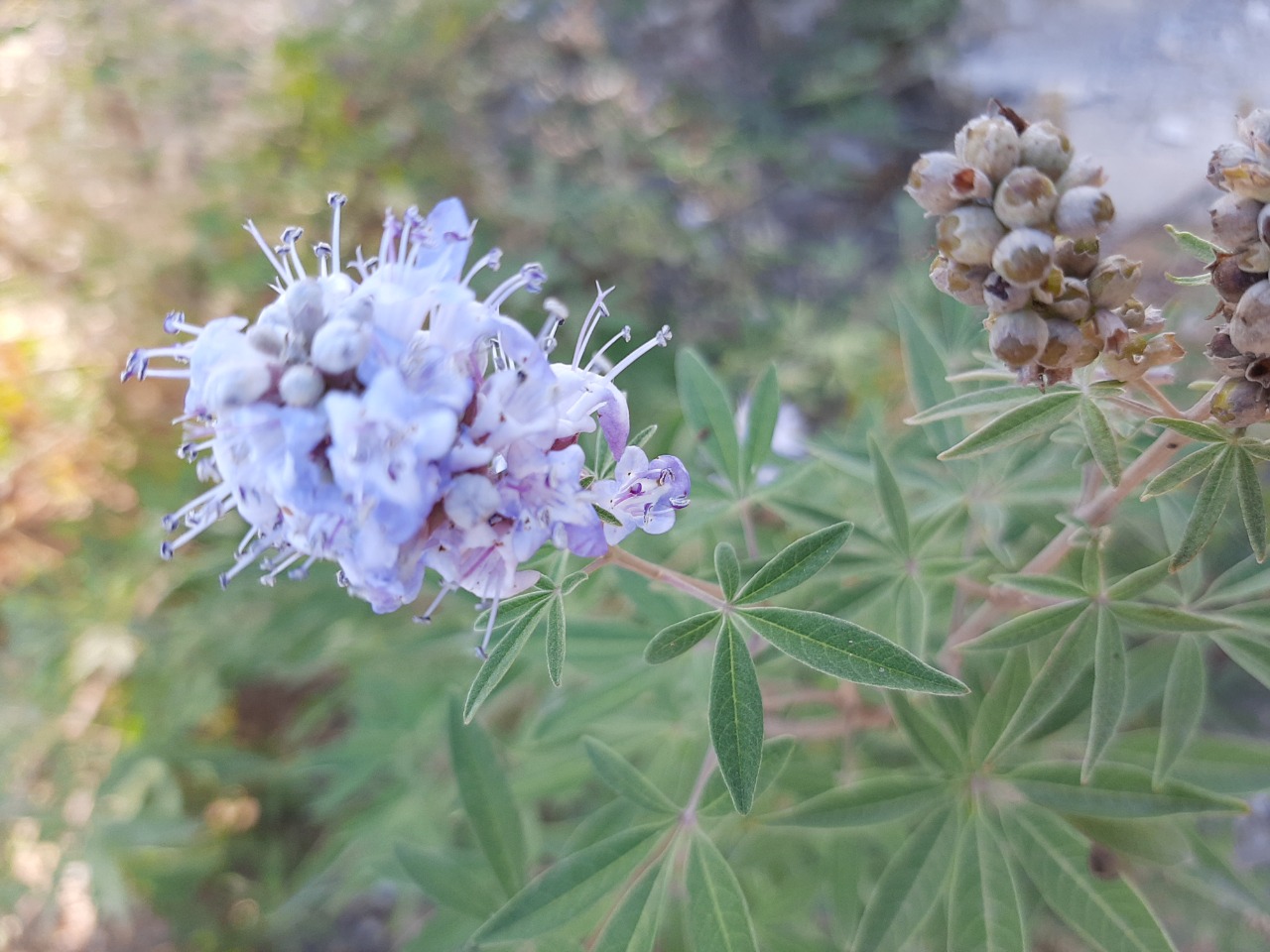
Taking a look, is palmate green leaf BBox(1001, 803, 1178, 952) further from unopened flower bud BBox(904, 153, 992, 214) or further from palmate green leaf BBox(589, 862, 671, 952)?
unopened flower bud BBox(904, 153, 992, 214)

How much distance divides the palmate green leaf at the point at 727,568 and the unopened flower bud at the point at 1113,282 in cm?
60

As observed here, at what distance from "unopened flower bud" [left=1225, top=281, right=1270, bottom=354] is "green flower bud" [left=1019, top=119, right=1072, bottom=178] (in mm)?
268

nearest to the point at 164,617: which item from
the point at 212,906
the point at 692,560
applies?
the point at 212,906

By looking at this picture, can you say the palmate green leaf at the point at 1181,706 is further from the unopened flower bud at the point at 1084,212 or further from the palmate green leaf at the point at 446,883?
the palmate green leaf at the point at 446,883

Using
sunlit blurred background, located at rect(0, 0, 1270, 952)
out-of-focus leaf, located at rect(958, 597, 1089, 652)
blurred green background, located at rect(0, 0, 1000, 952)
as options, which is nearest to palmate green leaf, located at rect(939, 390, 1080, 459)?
out-of-focus leaf, located at rect(958, 597, 1089, 652)

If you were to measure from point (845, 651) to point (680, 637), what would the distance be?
243mm

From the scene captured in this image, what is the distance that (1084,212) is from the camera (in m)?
1.10

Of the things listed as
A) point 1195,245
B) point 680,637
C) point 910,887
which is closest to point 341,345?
point 680,637

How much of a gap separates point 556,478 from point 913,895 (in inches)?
41.7

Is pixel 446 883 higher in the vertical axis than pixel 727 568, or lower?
lower

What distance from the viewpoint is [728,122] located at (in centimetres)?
474

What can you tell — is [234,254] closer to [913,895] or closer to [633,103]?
[633,103]

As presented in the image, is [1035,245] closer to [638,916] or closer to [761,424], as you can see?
[761,424]

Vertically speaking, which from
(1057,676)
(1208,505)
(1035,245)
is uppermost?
(1035,245)
